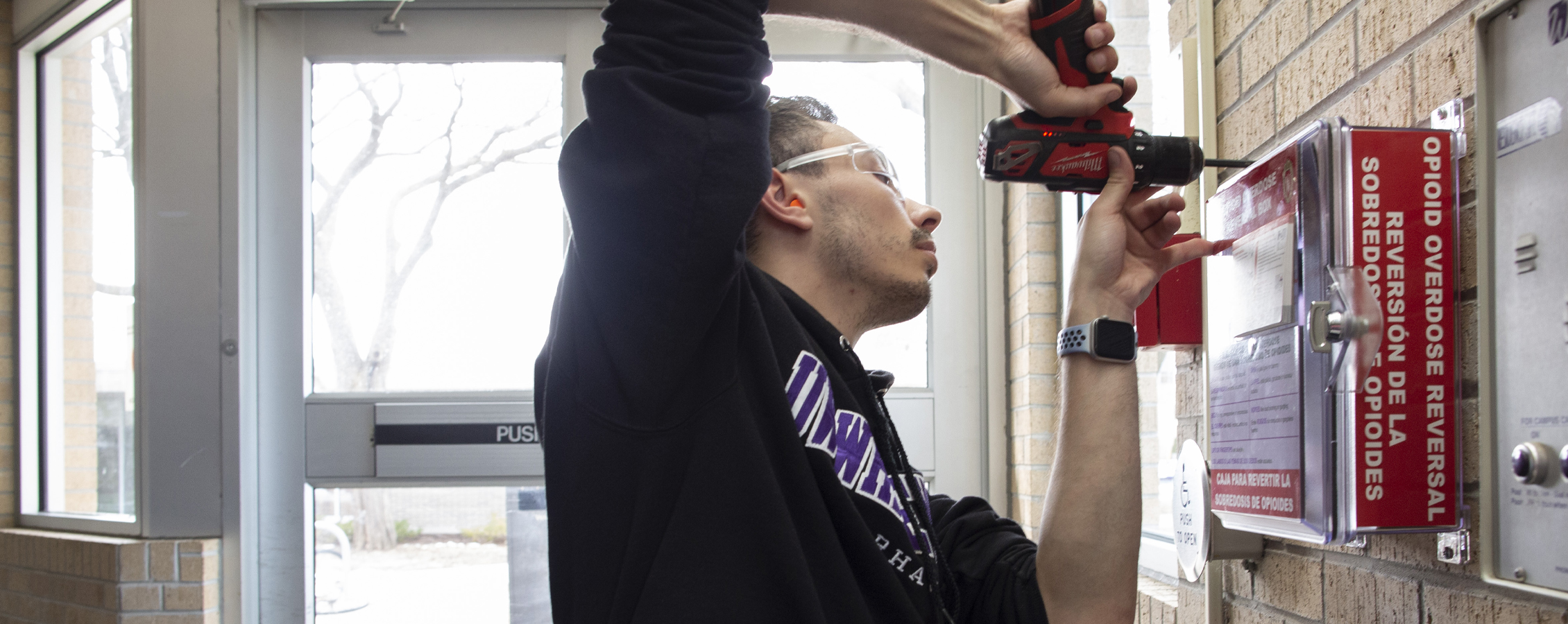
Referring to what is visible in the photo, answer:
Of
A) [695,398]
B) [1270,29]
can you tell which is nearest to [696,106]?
[695,398]

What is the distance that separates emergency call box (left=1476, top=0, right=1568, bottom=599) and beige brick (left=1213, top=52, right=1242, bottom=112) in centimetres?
57

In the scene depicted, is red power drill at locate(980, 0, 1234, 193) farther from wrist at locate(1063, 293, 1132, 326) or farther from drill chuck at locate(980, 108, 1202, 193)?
wrist at locate(1063, 293, 1132, 326)

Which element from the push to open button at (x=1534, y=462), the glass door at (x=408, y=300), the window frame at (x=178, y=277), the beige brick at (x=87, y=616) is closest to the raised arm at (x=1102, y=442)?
the push to open button at (x=1534, y=462)

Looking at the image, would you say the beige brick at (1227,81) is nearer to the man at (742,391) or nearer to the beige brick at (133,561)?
the man at (742,391)

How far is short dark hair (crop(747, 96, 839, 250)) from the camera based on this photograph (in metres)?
1.41

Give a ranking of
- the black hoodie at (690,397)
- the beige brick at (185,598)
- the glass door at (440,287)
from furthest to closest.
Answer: the glass door at (440,287) < the beige brick at (185,598) < the black hoodie at (690,397)

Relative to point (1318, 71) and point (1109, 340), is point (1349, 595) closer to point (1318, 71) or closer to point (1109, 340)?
point (1109, 340)

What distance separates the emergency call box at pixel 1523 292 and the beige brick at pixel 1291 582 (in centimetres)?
35

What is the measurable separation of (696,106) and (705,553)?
0.42 metres

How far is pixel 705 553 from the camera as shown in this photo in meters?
0.94

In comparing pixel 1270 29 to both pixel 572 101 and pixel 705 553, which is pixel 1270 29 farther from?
pixel 572 101

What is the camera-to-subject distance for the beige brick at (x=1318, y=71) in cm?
112

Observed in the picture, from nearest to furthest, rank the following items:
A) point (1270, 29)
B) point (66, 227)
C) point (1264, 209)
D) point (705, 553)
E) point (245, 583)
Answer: point (705, 553), point (1264, 209), point (1270, 29), point (245, 583), point (66, 227)

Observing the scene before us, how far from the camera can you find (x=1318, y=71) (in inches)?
46.6
